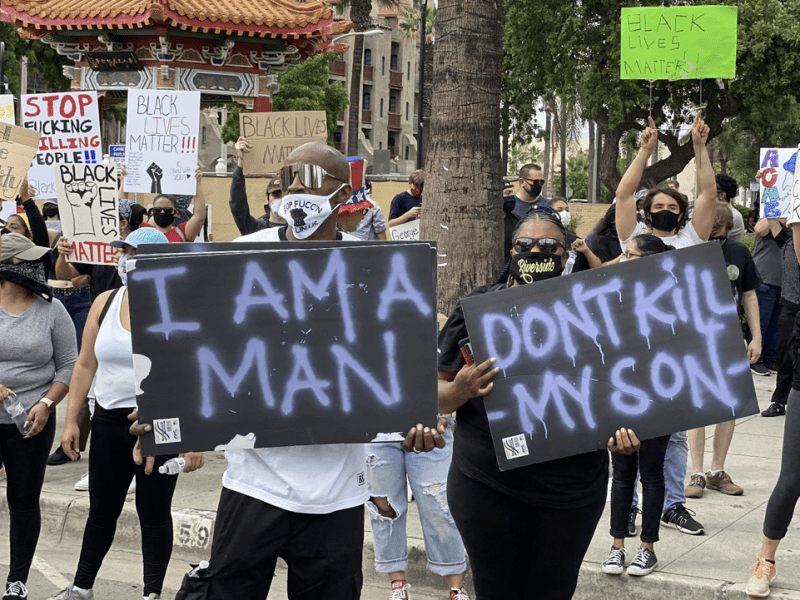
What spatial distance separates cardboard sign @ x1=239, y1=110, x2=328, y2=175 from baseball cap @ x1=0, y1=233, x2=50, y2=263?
2721 mm

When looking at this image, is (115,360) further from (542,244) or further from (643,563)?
(643,563)

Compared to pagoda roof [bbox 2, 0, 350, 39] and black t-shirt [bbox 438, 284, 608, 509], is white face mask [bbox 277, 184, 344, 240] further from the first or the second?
pagoda roof [bbox 2, 0, 350, 39]

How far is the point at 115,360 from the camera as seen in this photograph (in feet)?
15.3

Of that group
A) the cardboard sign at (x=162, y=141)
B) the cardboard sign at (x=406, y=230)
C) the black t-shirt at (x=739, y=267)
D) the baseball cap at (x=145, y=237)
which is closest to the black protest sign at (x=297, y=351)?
the baseball cap at (x=145, y=237)

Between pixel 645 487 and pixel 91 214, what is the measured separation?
4.15 metres

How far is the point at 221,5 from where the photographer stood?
16391mm

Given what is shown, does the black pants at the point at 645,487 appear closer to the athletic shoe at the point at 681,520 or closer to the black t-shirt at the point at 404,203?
the athletic shoe at the point at 681,520

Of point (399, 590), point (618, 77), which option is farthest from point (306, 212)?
point (618, 77)

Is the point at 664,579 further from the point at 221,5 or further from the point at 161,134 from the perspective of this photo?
the point at 221,5

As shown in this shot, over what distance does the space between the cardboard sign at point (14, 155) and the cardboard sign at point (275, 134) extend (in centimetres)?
150

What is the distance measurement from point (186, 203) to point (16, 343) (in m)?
3.65

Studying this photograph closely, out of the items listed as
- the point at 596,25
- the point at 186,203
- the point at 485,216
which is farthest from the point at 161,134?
the point at 596,25

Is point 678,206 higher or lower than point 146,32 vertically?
lower

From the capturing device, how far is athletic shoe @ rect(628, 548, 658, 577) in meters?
5.07
